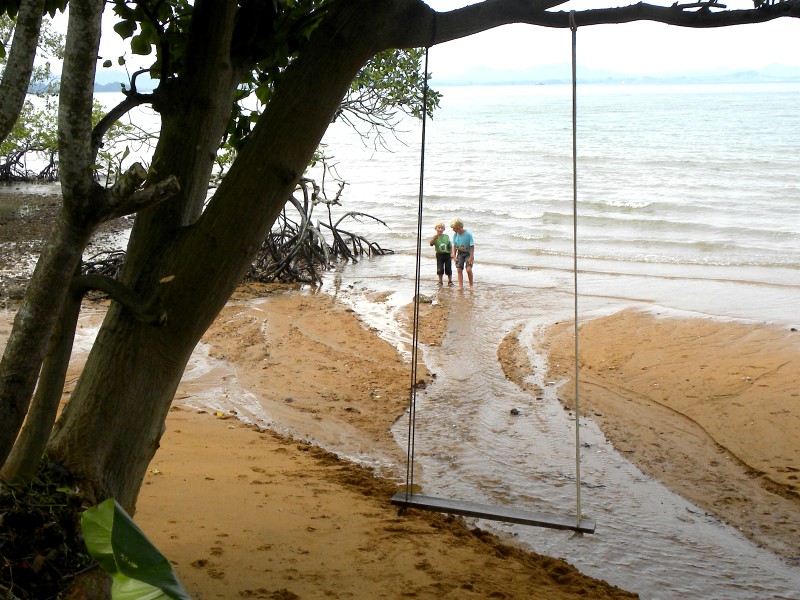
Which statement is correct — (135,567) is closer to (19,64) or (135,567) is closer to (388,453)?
(19,64)

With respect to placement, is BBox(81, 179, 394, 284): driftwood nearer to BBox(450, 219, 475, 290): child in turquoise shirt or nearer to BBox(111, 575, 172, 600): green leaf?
BBox(450, 219, 475, 290): child in turquoise shirt

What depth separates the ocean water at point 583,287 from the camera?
519 cm

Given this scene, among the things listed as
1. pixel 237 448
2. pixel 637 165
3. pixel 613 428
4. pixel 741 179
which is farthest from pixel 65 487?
pixel 637 165

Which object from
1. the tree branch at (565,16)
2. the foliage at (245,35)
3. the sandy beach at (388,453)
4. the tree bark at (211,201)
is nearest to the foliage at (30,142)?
the sandy beach at (388,453)

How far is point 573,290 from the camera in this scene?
46.1 ft

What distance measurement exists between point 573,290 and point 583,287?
0.82ft

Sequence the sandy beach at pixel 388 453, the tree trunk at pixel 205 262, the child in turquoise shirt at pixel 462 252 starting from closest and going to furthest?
the tree trunk at pixel 205 262, the sandy beach at pixel 388 453, the child in turquoise shirt at pixel 462 252

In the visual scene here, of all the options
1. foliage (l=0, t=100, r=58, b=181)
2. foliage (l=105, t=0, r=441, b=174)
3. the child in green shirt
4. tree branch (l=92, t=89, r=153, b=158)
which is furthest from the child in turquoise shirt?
foliage (l=0, t=100, r=58, b=181)

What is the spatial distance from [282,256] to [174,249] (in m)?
11.1

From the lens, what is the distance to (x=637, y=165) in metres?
33.6

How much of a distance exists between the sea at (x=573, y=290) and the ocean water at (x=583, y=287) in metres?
0.02

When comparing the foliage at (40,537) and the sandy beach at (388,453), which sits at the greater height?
the foliage at (40,537)

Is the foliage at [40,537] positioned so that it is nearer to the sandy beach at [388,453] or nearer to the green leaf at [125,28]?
the sandy beach at [388,453]

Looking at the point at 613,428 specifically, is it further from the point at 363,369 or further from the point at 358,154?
the point at 358,154
